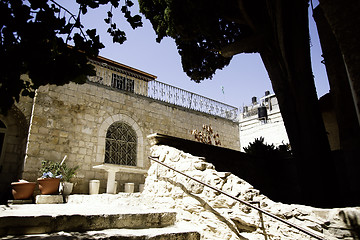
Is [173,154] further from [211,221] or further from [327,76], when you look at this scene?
[327,76]

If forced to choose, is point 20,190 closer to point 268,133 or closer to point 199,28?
point 199,28

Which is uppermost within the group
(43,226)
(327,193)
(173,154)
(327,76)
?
(327,76)

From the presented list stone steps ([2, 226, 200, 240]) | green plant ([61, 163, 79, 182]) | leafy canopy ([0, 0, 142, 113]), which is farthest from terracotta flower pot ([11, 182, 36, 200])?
leafy canopy ([0, 0, 142, 113])

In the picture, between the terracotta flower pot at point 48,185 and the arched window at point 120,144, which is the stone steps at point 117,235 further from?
the arched window at point 120,144

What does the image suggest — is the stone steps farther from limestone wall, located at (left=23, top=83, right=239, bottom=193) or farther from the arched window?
the arched window

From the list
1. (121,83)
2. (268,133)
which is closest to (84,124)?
(121,83)

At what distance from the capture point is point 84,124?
784cm

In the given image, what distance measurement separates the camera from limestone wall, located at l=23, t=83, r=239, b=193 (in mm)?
6895

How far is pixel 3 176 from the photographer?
21.9 ft

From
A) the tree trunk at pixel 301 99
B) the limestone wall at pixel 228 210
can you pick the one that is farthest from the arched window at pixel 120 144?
the tree trunk at pixel 301 99

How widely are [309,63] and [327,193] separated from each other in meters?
2.54

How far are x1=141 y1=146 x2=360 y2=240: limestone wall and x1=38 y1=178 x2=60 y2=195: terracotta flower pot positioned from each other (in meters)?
3.07

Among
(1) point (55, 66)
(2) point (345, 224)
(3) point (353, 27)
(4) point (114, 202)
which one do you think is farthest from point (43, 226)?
(3) point (353, 27)

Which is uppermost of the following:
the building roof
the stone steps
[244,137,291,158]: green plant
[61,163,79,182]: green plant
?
the building roof
